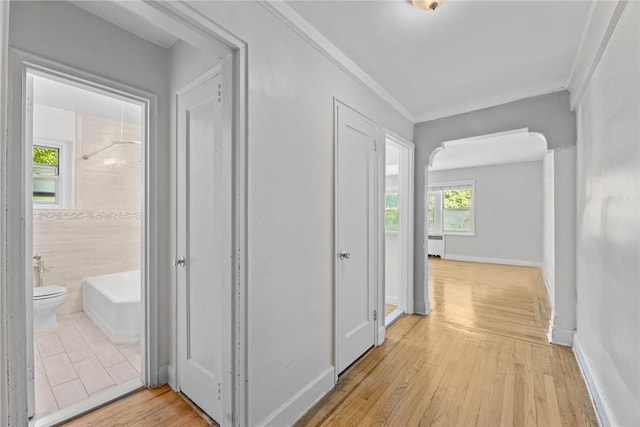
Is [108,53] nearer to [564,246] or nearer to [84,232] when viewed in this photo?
[84,232]

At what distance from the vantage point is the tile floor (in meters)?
1.88

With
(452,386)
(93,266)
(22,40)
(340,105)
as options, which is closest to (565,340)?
(452,386)

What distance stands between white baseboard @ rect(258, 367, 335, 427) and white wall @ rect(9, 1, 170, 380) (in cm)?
102

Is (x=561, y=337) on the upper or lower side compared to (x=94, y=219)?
lower

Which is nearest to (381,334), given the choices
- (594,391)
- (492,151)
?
(594,391)

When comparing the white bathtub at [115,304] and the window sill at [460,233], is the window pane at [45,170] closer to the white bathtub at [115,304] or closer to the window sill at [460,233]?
the white bathtub at [115,304]

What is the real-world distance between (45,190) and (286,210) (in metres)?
3.75

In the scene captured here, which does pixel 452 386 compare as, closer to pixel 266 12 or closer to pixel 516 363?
pixel 516 363

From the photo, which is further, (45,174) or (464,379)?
(45,174)

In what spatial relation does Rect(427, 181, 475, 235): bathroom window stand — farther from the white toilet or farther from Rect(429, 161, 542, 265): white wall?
the white toilet

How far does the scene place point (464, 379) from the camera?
82.1 inches

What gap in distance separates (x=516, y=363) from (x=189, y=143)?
10.1 ft

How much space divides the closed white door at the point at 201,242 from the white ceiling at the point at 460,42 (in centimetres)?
90

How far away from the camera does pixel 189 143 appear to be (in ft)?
6.23
